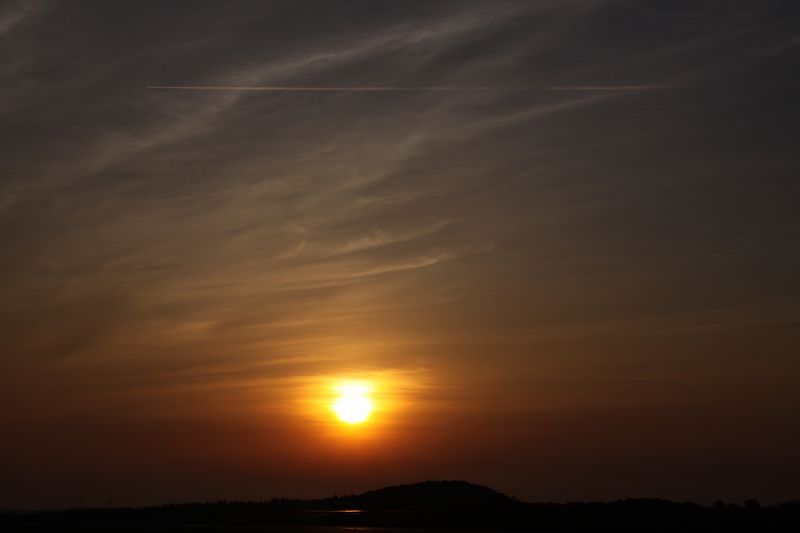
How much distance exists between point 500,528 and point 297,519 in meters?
18.1

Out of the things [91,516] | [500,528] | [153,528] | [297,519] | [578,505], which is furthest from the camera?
[91,516]

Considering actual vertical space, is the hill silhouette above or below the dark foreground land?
above

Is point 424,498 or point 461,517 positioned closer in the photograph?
point 461,517

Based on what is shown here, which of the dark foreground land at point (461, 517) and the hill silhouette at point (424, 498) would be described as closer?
the dark foreground land at point (461, 517)

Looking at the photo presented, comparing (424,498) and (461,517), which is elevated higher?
(424,498)

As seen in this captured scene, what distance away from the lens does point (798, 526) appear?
177ft

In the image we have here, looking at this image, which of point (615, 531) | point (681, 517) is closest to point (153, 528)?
point (615, 531)

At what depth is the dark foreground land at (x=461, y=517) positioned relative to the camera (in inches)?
2265

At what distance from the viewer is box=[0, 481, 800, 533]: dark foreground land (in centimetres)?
5754

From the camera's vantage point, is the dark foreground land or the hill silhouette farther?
the hill silhouette

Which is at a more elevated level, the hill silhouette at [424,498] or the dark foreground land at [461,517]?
the hill silhouette at [424,498]

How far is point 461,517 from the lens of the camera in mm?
68625

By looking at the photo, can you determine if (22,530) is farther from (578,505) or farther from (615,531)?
(578,505)

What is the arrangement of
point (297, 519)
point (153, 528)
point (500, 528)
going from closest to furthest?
1. point (500, 528)
2. point (153, 528)
3. point (297, 519)
